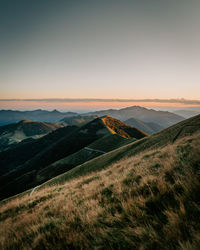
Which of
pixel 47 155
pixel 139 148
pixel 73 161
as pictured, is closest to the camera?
pixel 139 148

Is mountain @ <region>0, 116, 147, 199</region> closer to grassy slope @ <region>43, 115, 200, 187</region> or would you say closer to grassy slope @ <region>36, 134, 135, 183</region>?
grassy slope @ <region>36, 134, 135, 183</region>

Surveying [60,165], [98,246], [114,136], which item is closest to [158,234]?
[98,246]

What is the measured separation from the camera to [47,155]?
117 meters

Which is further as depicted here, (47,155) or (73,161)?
(47,155)

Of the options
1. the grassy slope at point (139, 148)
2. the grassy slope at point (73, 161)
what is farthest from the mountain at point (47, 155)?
the grassy slope at point (139, 148)

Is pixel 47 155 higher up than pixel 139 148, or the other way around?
pixel 139 148

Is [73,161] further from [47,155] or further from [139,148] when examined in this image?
[47,155]

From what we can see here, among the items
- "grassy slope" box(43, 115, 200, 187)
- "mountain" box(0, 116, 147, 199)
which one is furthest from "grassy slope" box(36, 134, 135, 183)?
"grassy slope" box(43, 115, 200, 187)

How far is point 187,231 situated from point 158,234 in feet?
1.55

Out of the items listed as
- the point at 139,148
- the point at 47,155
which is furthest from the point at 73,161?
the point at 47,155

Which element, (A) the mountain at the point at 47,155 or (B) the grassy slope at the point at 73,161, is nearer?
(B) the grassy slope at the point at 73,161

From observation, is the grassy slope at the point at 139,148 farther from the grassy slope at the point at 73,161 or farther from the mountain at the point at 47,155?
the mountain at the point at 47,155

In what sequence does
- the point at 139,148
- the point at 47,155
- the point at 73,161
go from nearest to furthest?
the point at 139,148 → the point at 73,161 → the point at 47,155

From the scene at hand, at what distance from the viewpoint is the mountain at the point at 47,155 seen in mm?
58438
